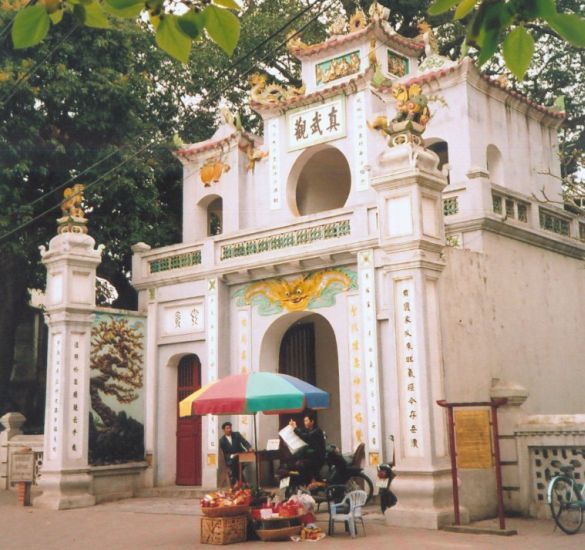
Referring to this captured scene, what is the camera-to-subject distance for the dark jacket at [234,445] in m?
14.0

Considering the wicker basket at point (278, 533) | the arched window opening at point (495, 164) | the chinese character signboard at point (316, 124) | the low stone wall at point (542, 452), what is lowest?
the wicker basket at point (278, 533)

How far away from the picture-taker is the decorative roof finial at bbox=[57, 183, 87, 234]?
15.7 meters

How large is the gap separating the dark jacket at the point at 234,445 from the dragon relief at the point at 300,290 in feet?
8.43

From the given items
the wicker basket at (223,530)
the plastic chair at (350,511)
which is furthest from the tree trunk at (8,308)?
the plastic chair at (350,511)

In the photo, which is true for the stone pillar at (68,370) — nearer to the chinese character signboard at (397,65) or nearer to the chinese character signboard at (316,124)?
the chinese character signboard at (316,124)

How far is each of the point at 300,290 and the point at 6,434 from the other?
7693 millimetres

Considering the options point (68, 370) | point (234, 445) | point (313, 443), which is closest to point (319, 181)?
point (234, 445)

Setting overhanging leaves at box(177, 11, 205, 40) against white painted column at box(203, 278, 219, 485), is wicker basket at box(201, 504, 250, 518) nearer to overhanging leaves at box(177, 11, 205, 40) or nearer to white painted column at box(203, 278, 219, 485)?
white painted column at box(203, 278, 219, 485)

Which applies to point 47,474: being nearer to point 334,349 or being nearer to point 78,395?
point 78,395

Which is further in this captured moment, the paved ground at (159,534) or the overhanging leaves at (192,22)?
the paved ground at (159,534)

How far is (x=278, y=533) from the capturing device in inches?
388

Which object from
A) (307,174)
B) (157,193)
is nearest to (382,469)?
(307,174)

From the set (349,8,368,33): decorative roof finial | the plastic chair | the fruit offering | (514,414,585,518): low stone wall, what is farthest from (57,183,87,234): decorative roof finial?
(514,414,585,518): low stone wall

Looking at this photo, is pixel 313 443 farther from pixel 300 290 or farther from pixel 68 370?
pixel 68 370
